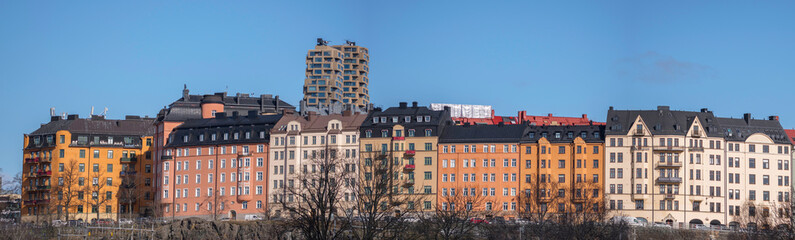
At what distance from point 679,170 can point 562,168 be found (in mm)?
14871

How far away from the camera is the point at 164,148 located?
193m

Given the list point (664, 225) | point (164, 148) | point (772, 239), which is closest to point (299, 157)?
point (164, 148)

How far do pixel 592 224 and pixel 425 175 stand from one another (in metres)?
44.0

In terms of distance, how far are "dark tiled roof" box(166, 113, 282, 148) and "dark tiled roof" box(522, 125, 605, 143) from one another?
37645 mm

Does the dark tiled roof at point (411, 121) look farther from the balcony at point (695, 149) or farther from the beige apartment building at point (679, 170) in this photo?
the balcony at point (695, 149)

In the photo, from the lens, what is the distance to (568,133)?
172m

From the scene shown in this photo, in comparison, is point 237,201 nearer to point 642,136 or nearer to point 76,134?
point 76,134

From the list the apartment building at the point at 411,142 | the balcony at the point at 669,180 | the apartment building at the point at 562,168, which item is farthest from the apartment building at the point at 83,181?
the balcony at the point at 669,180

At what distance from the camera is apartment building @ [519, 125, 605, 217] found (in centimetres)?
16662

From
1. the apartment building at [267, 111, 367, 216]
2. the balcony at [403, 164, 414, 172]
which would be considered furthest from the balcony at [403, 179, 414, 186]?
the apartment building at [267, 111, 367, 216]

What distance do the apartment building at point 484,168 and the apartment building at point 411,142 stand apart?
1270mm

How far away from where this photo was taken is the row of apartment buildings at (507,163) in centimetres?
16775

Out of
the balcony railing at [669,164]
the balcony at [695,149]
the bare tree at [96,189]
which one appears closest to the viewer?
the balcony railing at [669,164]

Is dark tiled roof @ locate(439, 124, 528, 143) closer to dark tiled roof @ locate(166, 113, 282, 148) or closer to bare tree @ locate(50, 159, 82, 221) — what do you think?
dark tiled roof @ locate(166, 113, 282, 148)
